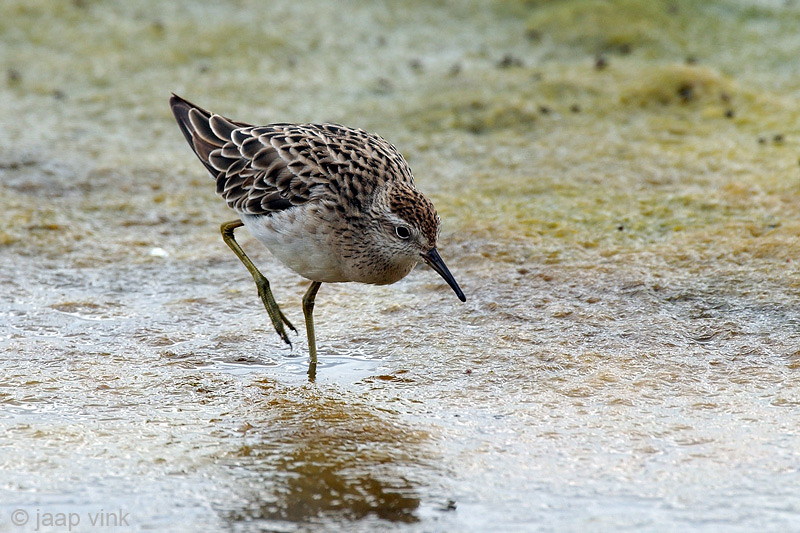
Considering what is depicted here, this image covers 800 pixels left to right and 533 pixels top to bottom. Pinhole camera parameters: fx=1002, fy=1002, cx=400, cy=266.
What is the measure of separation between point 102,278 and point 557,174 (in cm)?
424

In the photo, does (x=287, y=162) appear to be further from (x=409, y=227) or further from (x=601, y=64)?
(x=601, y=64)

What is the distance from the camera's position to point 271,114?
11023mm

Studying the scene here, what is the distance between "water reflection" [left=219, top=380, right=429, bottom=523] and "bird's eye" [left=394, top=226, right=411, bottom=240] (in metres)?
1.04

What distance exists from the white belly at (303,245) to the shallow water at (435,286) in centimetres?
66

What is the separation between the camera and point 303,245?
6.16 metres

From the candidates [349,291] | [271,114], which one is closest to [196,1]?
[271,114]

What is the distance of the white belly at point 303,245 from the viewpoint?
6133 millimetres

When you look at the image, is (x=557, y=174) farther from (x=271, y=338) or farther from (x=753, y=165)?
(x=271, y=338)

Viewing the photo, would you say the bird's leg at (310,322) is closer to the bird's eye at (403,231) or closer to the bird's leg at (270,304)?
the bird's leg at (270,304)

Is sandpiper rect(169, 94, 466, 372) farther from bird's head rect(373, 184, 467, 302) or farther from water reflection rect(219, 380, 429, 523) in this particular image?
water reflection rect(219, 380, 429, 523)

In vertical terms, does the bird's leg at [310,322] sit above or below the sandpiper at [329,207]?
below

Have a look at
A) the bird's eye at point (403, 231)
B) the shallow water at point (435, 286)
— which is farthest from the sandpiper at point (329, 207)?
the shallow water at point (435, 286)

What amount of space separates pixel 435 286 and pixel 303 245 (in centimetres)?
172

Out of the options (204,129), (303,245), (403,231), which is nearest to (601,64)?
(204,129)
